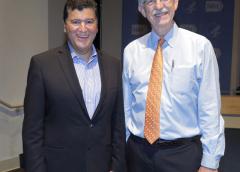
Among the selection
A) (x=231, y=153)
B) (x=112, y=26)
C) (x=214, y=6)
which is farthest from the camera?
(x=112, y=26)

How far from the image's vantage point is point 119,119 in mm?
1821

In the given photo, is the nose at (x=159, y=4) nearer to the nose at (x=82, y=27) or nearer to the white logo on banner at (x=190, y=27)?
the nose at (x=82, y=27)

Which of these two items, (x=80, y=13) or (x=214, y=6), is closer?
(x=80, y=13)

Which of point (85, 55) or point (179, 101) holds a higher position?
point (85, 55)

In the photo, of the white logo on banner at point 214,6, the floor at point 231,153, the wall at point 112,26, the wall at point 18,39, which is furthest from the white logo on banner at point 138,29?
the floor at point 231,153

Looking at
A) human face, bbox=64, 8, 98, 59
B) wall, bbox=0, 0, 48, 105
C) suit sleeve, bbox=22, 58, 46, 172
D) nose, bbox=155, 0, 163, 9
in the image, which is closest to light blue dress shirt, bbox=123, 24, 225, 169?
nose, bbox=155, 0, 163, 9

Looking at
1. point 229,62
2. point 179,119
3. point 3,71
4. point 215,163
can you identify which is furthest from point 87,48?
point 229,62

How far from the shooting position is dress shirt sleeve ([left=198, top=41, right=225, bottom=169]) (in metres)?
1.69

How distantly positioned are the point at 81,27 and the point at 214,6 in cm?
443

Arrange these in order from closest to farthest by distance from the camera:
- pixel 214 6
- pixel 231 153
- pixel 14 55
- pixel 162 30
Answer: pixel 162 30
pixel 231 153
pixel 14 55
pixel 214 6

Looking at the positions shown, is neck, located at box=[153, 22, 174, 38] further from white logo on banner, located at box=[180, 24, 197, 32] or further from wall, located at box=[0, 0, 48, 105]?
white logo on banner, located at box=[180, 24, 197, 32]

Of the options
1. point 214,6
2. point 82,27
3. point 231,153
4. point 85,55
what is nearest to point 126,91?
point 85,55

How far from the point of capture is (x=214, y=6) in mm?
5605

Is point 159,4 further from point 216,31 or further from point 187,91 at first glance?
point 216,31
